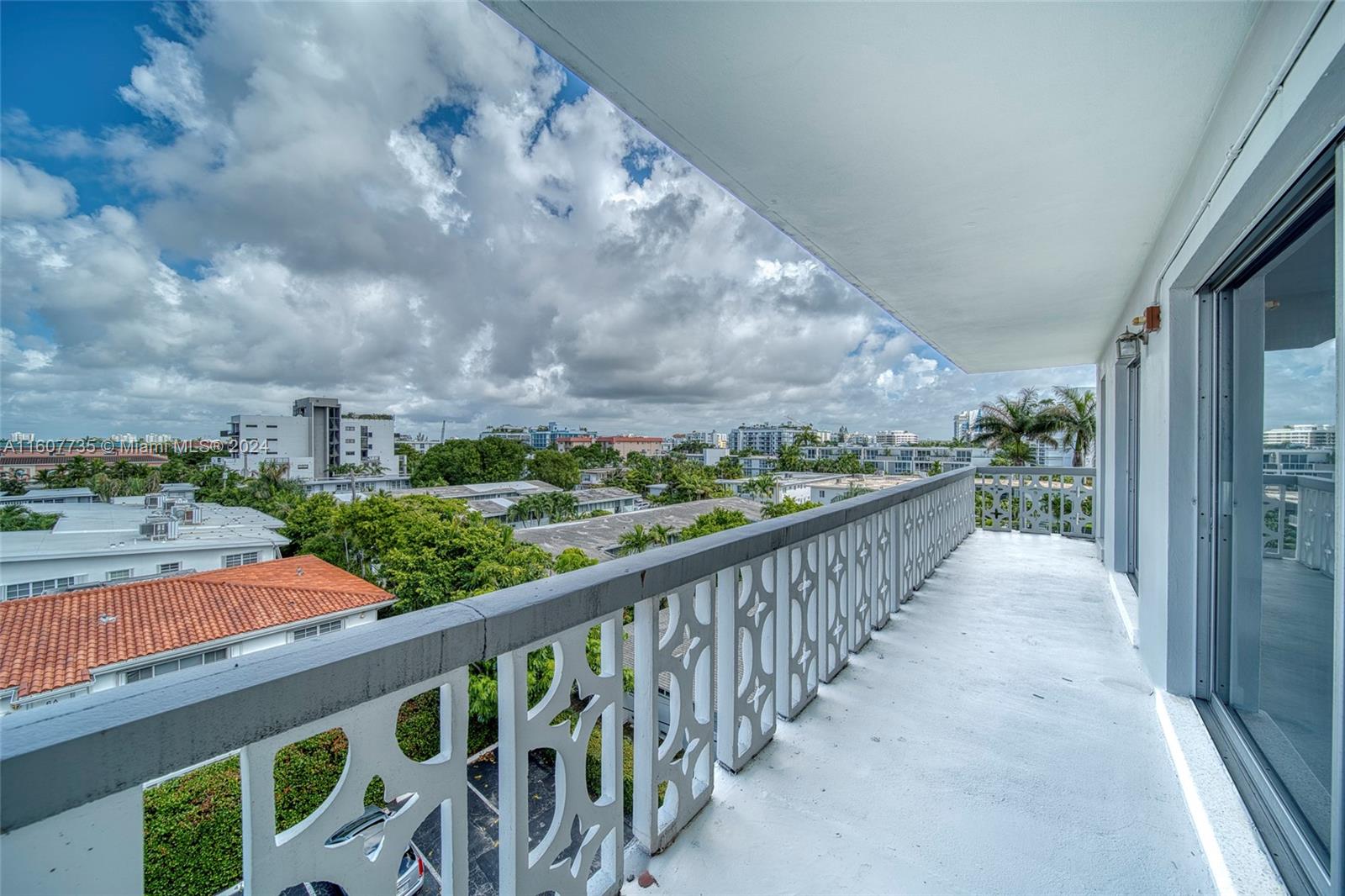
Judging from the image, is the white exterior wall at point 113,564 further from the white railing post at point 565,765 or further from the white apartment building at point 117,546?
the white railing post at point 565,765

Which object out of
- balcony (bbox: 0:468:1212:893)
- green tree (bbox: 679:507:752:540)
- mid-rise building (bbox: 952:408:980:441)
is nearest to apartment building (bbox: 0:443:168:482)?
balcony (bbox: 0:468:1212:893)

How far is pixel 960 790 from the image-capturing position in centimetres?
153

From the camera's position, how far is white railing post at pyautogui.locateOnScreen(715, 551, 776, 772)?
1497 mm

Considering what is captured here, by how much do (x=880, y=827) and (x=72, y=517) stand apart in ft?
12.7

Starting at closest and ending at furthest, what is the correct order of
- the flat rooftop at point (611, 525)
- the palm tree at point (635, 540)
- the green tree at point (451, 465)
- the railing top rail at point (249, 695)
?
the railing top rail at point (249, 695) → the palm tree at point (635, 540) → the flat rooftop at point (611, 525) → the green tree at point (451, 465)

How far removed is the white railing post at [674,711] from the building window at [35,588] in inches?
101

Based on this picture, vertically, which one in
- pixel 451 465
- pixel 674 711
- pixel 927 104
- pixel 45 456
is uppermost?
pixel 927 104

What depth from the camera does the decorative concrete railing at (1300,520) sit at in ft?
3.69

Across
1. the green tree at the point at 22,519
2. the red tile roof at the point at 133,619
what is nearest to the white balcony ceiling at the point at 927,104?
the red tile roof at the point at 133,619

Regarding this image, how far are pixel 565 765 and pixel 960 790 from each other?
3.99 feet

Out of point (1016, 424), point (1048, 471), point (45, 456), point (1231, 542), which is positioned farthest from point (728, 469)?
point (1231, 542)

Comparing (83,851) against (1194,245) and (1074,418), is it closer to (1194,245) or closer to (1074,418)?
(1194,245)

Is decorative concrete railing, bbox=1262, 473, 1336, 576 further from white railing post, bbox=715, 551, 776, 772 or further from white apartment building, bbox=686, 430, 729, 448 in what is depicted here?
white apartment building, bbox=686, 430, 729, 448

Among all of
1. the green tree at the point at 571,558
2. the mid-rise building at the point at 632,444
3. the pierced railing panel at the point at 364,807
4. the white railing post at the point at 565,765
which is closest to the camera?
the pierced railing panel at the point at 364,807
